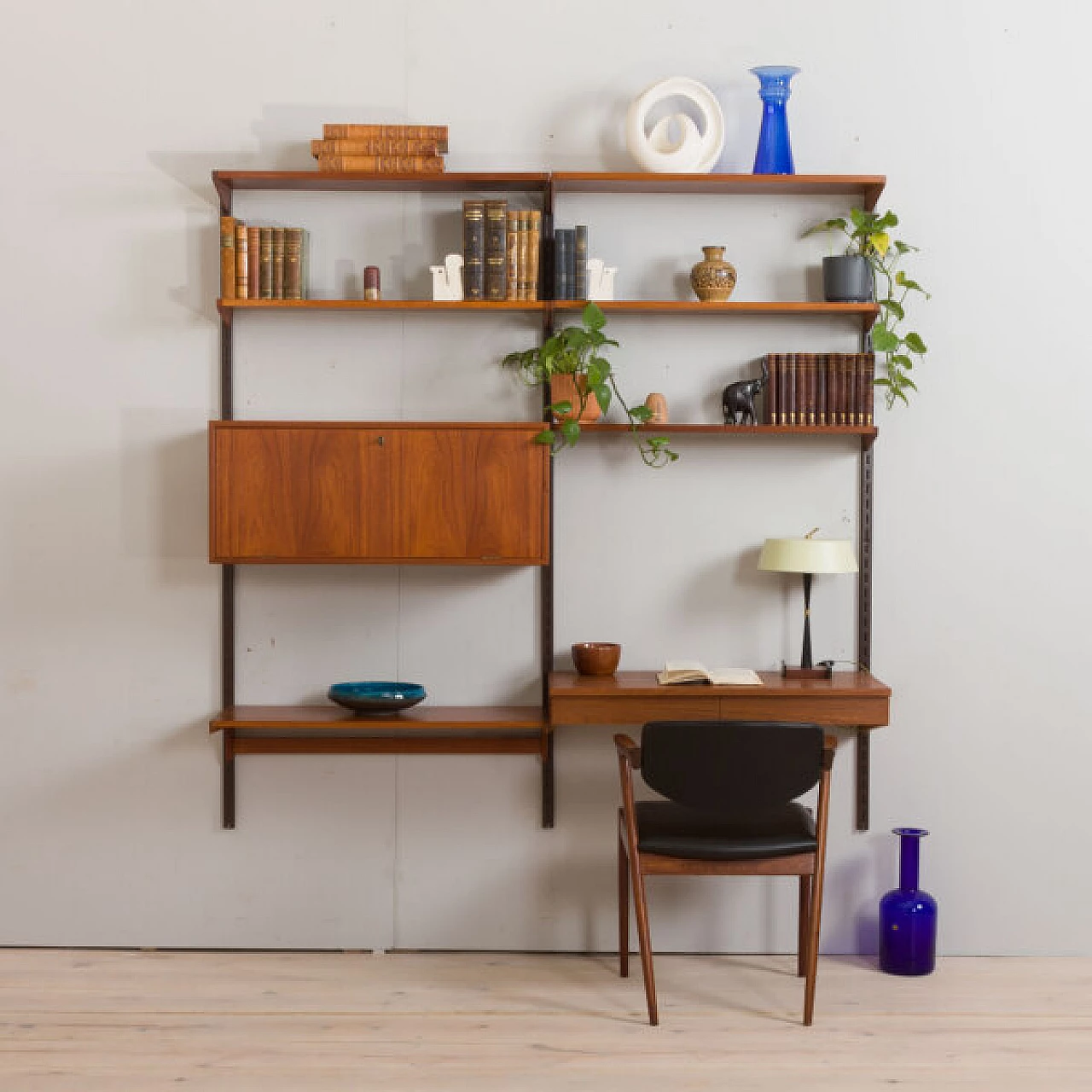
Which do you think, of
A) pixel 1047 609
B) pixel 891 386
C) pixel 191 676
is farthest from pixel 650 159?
pixel 191 676

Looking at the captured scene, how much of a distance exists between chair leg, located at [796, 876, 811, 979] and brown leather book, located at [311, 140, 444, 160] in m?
2.46

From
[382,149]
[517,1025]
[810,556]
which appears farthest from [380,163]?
[517,1025]

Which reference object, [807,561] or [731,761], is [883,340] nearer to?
[807,561]

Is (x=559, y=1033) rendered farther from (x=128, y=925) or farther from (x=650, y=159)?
(x=650, y=159)

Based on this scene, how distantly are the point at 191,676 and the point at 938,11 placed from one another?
320 centimetres

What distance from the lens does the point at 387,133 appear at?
13.3 ft

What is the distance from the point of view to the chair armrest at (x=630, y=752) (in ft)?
12.0

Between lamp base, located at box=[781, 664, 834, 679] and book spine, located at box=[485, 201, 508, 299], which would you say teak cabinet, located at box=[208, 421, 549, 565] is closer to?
book spine, located at box=[485, 201, 508, 299]

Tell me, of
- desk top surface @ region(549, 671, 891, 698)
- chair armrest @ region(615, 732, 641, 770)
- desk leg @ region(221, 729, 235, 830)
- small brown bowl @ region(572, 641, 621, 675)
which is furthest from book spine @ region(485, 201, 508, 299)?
desk leg @ region(221, 729, 235, 830)

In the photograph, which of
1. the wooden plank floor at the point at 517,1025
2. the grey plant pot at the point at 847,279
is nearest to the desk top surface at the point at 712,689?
the wooden plank floor at the point at 517,1025

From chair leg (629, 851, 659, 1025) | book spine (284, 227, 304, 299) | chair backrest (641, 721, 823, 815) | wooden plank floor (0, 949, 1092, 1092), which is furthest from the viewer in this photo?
book spine (284, 227, 304, 299)

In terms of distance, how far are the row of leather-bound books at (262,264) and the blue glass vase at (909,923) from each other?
2.53 meters

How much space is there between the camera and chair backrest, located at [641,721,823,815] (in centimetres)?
347

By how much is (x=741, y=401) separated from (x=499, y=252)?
0.87 m
